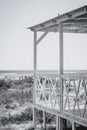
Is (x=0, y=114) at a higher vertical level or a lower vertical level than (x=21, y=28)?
lower

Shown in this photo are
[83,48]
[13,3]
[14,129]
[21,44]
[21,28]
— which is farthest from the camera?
[21,44]

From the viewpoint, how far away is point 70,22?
14.4 m

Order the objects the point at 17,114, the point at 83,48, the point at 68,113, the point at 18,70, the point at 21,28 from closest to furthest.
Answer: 1. the point at 68,113
2. the point at 17,114
3. the point at 83,48
4. the point at 21,28
5. the point at 18,70

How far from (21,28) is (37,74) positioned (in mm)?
34904

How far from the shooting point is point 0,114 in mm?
22672

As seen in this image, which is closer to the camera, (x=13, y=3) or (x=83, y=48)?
(x=13, y=3)

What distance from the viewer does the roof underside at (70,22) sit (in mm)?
12840

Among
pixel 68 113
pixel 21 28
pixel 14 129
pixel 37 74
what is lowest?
pixel 14 129

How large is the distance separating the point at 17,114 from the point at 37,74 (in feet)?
19.7

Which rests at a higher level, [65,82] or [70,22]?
[70,22]

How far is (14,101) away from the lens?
93.2 feet

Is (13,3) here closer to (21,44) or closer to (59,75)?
(21,44)

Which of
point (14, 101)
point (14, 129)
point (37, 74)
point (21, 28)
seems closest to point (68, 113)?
point (37, 74)

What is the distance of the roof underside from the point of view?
12.8 m
